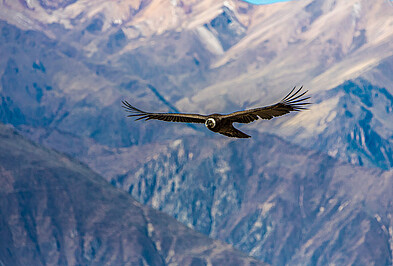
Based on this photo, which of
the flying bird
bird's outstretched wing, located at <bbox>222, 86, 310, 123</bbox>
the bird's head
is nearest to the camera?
bird's outstretched wing, located at <bbox>222, 86, 310, 123</bbox>

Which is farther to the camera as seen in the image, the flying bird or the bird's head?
the bird's head

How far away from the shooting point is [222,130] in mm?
40406

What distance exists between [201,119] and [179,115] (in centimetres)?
108

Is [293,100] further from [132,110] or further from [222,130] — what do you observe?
[132,110]

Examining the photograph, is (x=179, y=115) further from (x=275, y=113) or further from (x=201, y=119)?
(x=275, y=113)

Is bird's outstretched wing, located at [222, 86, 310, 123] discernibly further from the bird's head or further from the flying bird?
the bird's head

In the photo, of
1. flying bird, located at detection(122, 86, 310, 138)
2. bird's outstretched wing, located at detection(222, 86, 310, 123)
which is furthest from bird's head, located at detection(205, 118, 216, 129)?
bird's outstretched wing, located at detection(222, 86, 310, 123)

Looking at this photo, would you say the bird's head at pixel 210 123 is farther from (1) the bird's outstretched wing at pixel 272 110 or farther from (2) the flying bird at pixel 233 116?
(1) the bird's outstretched wing at pixel 272 110

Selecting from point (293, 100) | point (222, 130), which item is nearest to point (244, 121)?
point (222, 130)

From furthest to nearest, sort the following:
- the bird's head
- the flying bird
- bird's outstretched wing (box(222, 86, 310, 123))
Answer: the bird's head → the flying bird → bird's outstretched wing (box(222, 86, 310, 123))

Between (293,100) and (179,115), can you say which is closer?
(293,100)

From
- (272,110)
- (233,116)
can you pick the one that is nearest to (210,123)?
(233,116)

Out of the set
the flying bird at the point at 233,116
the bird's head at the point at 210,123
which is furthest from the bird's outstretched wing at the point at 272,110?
the bird's head at the point at 210,123

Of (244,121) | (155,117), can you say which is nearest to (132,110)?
(155,117)
